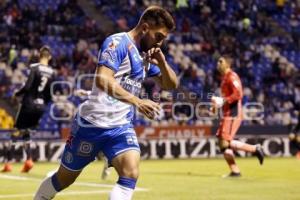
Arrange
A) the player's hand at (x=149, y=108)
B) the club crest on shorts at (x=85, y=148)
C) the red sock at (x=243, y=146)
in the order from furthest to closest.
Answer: the red sock at (x=243, y=146) < the club crest on shorts at (x=85, y=148) < the player's hand at (x=149, y=108)

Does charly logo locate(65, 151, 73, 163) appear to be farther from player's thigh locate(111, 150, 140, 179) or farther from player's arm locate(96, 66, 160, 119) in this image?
player's arm locate(96, 66, 160, 119)

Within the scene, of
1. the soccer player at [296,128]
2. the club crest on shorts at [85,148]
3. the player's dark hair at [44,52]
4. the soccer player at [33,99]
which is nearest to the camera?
the club crest on shorts at [85,148]

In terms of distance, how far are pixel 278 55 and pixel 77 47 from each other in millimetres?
9037

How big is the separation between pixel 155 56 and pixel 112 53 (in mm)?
512

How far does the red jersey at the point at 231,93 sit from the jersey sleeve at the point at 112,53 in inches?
304

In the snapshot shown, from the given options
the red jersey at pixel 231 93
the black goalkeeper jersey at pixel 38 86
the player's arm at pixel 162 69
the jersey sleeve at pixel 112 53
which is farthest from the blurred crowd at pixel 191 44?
the jersey sleeve at pixel 112 53

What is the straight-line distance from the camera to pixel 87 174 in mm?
13883

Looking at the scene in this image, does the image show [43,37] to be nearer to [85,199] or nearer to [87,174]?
[87,174]

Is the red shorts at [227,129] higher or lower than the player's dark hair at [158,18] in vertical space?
lower

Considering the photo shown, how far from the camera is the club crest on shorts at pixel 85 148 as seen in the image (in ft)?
21.1

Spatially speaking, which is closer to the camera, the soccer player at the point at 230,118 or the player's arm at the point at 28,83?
the player's arm at the point at 28,83

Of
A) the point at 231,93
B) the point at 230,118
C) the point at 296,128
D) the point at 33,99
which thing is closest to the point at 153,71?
the point at 231,93

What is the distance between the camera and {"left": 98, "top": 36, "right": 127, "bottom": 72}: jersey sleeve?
6.07 m

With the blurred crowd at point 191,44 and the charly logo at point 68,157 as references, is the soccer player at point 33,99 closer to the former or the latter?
the charly logo at point 68,157
